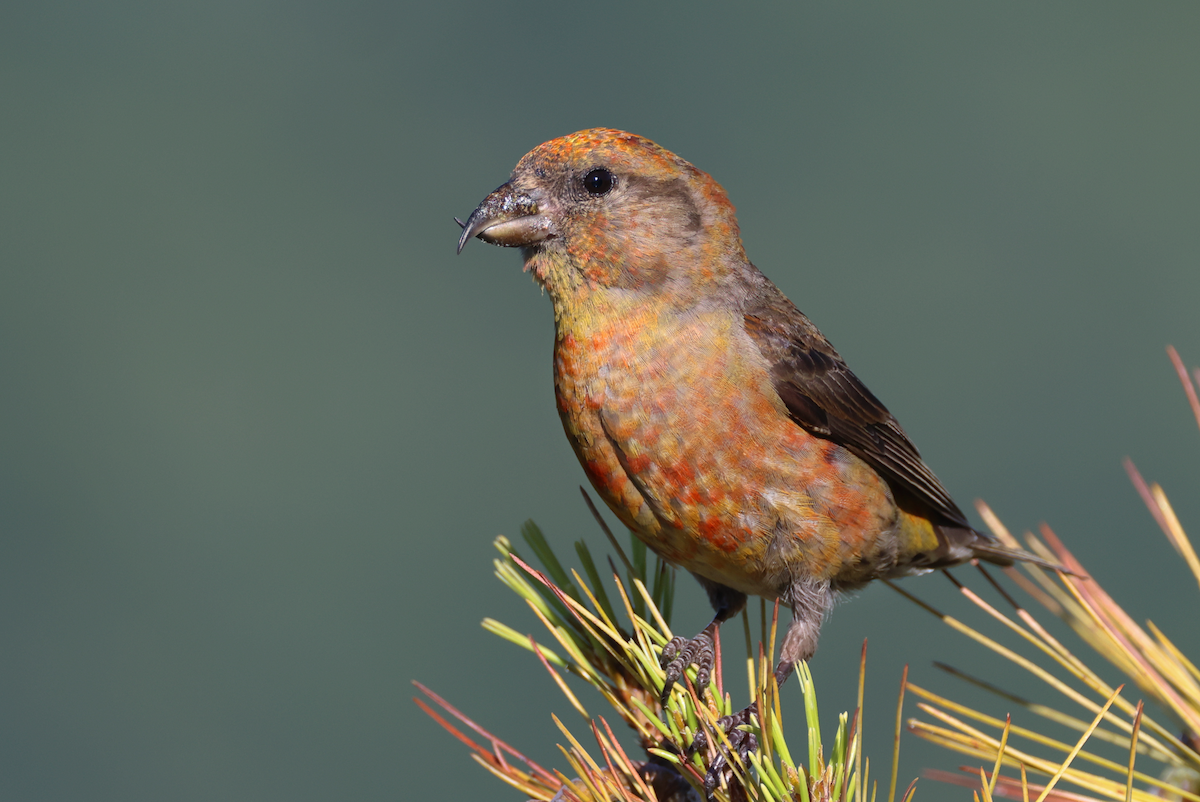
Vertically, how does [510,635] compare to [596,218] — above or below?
below

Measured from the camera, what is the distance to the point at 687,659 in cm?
159

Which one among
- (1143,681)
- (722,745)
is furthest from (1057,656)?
(722,745)

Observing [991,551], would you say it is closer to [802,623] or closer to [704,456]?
[802,623]

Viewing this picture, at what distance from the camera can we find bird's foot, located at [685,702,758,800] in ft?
4.25

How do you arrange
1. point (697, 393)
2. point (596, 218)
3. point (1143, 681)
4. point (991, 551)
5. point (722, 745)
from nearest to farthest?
point (722, 745) → point (1143, 681) → point (697, 393) → point (596, 218) → point (991, 551)

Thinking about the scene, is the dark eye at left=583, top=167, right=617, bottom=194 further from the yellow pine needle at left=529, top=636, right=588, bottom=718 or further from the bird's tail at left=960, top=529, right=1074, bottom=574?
the bird's tail at left=960, top=529, right=1074, bottom=574

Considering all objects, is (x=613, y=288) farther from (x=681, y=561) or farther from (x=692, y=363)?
(x=681, y=561)

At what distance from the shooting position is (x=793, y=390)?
1.97 meters

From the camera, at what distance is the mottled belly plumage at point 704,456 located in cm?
180

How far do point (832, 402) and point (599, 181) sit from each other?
666 mm

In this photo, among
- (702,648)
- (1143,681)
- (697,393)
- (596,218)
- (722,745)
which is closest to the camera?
(722,745)

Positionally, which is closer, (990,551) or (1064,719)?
(1064,719)

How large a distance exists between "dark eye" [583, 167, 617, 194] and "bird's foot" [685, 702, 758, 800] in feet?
3.43

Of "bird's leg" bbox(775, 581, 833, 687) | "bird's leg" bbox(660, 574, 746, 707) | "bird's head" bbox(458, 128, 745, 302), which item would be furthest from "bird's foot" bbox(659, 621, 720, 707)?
"bird's head" bbox(458, 128, 745, 302)
